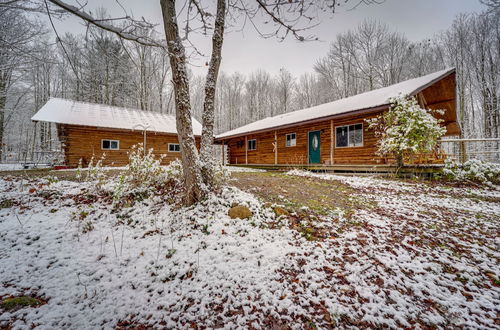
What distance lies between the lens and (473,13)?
17656mm

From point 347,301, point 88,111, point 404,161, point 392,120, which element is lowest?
point 347,301

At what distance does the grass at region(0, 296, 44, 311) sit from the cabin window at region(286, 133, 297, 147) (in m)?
12.5

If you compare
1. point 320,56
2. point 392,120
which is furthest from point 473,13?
point 392,120

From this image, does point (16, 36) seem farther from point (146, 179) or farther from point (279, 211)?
point (279, 211)

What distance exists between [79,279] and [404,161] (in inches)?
425

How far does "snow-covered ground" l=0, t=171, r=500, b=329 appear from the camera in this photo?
76.1 inches

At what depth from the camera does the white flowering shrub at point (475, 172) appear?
275 inches

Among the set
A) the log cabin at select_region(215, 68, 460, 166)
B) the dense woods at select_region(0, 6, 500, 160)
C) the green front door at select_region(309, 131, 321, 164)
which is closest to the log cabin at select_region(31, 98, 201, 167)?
the dense woods at select_region(0, 6, 500, 160)

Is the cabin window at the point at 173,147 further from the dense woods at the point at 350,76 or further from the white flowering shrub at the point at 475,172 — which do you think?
the white flowering shrub at the point at 475,172

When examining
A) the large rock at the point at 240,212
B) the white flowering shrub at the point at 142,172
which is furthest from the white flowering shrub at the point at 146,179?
the large rock at the point at 240,212

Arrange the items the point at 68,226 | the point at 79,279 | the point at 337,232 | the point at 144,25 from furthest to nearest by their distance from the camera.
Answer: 1. the point at 68,226
2. the point at 337,232
3. the point at 144,25
4. the point at 79,279

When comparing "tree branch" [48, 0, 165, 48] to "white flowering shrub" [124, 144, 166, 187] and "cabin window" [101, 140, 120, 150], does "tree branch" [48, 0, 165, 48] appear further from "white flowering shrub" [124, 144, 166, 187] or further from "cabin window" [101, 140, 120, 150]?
"cabin window" [101, 140, 120, 150]

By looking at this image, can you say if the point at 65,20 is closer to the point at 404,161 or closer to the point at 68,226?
the point at 68,226

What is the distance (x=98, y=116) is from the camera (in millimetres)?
14312
